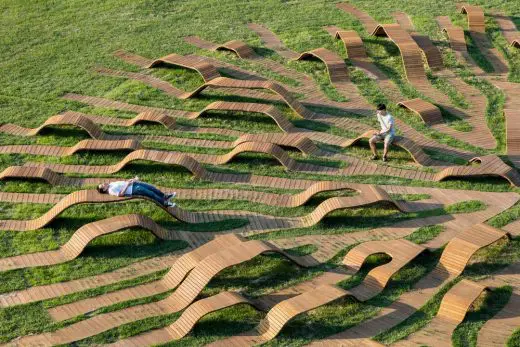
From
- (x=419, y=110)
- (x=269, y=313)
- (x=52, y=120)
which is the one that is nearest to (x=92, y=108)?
(x=52, y=120)

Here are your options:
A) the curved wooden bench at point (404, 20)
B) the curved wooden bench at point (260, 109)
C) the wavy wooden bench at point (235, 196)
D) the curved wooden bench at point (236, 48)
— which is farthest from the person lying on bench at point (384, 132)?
the curved wooden bench at point (404, 20)

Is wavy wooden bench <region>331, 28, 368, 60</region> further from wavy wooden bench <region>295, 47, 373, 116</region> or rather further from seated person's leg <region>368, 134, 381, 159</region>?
seated person's leg <region>368, 134, 381, 159</region>

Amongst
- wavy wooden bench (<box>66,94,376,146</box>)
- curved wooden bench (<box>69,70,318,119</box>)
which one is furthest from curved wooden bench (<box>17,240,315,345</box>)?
curved wooden bench (<box>69,70,318,119</box>)

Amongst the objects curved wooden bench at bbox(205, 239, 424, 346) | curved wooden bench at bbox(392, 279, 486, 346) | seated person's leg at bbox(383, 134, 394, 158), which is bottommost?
curved wooden bench at bbox(392, 279, 486, 346)

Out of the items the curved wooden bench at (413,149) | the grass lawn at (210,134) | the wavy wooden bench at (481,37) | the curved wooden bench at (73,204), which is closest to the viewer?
the grass lawn at (210,134)

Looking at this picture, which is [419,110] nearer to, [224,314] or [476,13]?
[476,13]

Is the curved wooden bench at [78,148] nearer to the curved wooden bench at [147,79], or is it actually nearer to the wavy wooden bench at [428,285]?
the curved wooden bench at [147,79]
